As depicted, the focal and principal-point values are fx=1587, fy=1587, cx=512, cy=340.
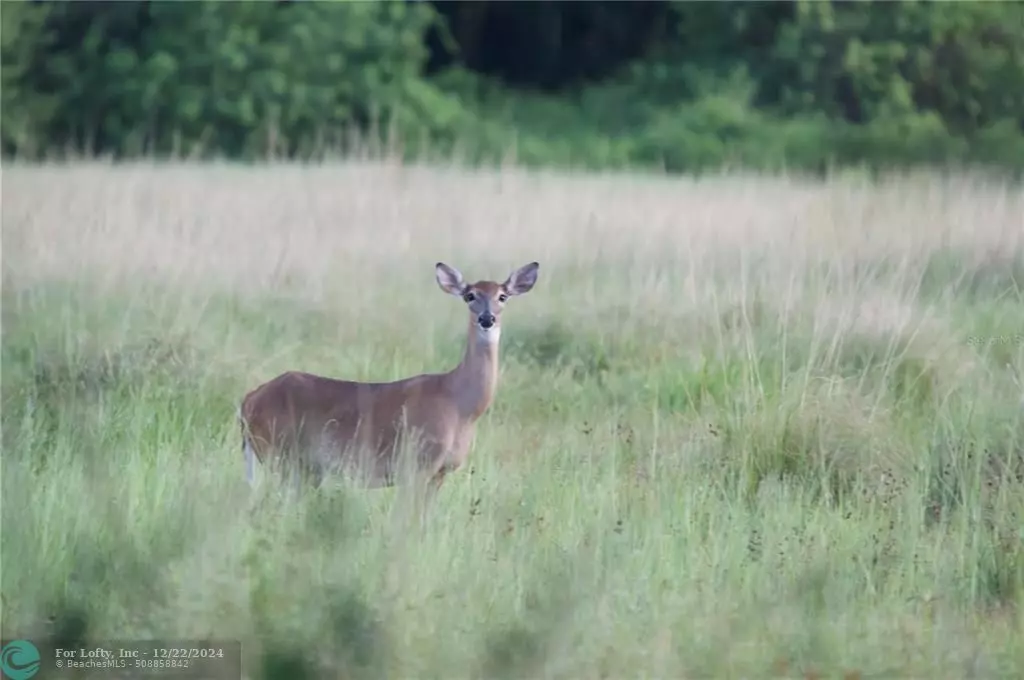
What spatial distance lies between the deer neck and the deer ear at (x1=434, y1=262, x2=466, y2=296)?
7.7 inches

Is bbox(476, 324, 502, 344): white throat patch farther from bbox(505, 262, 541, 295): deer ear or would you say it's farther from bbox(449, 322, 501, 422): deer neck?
bbox(505, 262, 541, 295): deer ear

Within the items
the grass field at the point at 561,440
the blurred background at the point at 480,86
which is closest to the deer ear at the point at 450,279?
the grass field at the point at 561,440

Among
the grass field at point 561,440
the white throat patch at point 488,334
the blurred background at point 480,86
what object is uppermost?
the blurred background at point 480,86

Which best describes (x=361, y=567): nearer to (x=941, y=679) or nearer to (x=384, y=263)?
(x=941, y=679)

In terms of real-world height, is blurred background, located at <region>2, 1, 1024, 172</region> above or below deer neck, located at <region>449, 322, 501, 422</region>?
above

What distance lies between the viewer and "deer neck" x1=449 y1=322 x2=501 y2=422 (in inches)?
227

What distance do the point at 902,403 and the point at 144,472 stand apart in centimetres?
309

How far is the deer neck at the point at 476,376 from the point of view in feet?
18.9

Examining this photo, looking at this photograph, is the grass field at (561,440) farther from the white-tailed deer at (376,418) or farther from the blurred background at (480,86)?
the blurred background at (480,86)

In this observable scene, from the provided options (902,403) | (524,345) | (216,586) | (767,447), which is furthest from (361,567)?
(524,345)

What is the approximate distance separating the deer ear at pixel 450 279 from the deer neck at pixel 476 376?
0.20 m

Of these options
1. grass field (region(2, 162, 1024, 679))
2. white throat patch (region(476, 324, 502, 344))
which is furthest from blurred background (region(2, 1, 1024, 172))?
white throat patch (region(476, 324, 502, 344))

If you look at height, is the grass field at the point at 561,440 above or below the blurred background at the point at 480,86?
below

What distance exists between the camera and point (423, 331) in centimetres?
825
